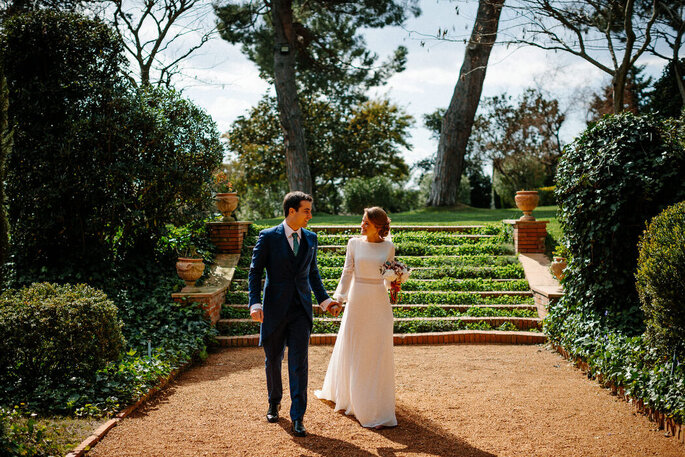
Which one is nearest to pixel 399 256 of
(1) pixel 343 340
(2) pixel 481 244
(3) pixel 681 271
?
(2) pixel 481 244

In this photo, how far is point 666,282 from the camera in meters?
4.35

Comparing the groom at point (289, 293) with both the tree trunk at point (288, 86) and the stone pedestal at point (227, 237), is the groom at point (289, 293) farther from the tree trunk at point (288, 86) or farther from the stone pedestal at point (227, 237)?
the tree trunk at point (288, 86)

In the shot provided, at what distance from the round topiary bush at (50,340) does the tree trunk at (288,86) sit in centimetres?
1241

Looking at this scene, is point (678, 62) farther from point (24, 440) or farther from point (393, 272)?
point (24, 440)

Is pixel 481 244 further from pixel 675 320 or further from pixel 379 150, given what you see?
pixel 379 150

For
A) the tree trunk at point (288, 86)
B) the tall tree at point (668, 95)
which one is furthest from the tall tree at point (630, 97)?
the tree trunk at point (288, 86)

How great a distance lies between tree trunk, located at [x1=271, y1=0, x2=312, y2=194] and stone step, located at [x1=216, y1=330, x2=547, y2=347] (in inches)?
396

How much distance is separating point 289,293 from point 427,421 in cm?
156

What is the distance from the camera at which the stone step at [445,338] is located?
7.62 m

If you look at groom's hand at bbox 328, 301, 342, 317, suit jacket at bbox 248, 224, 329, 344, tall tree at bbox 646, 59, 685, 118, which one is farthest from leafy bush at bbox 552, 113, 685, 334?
tall tree at bbox 646, 59, 685, 118

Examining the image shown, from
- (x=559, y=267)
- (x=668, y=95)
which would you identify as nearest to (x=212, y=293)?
(x=559, y=267)

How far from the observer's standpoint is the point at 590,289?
21.1 feet

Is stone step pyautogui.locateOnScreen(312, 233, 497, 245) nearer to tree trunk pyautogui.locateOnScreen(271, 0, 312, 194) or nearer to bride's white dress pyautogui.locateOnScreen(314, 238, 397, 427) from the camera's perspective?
tree trunk pyautogui.locateOnScreen(271, 0, 312, 194)

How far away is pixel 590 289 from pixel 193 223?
22.8 ft
